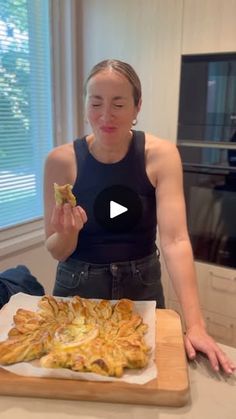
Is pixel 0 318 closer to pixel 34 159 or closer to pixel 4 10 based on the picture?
pixel 34 159

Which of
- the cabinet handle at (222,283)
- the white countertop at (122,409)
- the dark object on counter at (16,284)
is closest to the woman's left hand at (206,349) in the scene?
the white countertop at (122,409)

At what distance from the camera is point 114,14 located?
77.6 inches

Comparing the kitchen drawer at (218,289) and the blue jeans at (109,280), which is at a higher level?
the blue jeans at (109,280)

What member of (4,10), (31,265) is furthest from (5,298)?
(4,10)

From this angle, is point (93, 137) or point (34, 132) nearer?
point (93, 137)

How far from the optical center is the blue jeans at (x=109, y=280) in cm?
105

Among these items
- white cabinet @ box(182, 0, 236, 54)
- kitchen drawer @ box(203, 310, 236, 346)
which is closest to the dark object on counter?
kitchen drawer @ box(203, 310, 236, 346)

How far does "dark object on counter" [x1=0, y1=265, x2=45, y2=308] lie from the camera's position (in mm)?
1045

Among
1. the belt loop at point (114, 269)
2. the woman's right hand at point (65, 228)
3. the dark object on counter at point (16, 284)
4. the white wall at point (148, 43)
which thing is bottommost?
the dark object on counter at point (16, 284)

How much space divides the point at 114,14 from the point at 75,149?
48.6 inches

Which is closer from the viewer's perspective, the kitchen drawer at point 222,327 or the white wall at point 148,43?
the white wall at point 148,43

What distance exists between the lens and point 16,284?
1.12m
